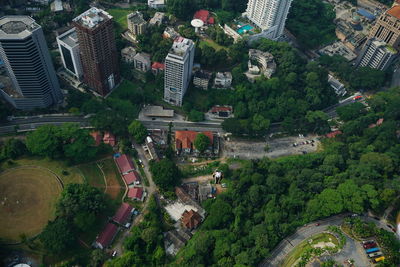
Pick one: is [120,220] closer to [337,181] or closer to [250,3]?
[337,181]

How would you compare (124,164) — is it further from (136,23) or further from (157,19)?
(157,19)

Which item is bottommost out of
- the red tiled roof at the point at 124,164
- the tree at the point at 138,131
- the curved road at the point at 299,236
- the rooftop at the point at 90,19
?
the red tiled roof at the point at 124,164

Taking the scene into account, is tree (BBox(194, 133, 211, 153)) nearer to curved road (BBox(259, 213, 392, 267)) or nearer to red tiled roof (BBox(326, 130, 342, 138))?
curved road (BBox(259, 213, 392, 267))

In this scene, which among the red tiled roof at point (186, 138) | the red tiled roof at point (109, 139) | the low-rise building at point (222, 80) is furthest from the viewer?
the low-rise building at point (222, 80)

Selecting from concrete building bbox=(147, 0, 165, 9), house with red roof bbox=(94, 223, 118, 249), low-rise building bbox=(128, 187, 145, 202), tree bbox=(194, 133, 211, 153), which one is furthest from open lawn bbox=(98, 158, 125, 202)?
concrete building bbox=(147, 0, 165, 9)

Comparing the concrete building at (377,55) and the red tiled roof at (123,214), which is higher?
the concrete building at (377,55)

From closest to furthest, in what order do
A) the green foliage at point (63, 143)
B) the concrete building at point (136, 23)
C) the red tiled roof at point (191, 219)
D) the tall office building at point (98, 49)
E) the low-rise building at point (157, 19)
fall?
1. the red tiled roof at point (191, 219)
2. the green foliage at point (63, 143)
3. the tall office building at point (98, 49)
4. the concrete building at point (136, 23)
5. the low-rise building at point (157, 19)

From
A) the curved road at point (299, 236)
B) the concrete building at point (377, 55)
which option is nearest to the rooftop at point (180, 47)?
the curved road at point (299, 236)

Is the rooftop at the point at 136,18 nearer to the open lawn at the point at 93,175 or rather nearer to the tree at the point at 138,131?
the tree at the point at 138,131
